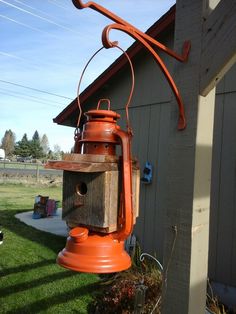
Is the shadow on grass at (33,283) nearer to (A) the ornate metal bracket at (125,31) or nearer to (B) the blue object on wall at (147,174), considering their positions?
(B) the blue object on wall at (147,174)

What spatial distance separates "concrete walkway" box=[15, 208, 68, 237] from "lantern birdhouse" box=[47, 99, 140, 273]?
6.54 m

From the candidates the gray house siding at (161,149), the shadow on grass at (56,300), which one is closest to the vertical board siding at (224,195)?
the gray house siding at (161,149)

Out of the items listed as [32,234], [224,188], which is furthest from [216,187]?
[32,234]

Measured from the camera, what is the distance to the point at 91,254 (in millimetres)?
1649

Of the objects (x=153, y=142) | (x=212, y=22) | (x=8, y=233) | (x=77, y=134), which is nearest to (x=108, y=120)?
(x=77, y=134)

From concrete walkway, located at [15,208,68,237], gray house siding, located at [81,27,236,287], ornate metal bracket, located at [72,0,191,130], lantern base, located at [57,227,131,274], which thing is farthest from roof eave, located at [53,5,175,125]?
lantern base, located at [57,227,131,274]

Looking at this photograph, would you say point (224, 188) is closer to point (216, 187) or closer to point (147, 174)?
point (216, 187)

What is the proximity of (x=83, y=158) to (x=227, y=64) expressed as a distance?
0.74 meters

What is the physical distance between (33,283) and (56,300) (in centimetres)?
59

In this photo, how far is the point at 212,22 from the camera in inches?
70.6

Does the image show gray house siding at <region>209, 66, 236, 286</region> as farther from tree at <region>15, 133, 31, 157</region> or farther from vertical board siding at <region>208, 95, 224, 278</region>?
tree at <region>15, 133, 31, 157</region>

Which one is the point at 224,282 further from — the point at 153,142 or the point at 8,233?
the point at 8,233

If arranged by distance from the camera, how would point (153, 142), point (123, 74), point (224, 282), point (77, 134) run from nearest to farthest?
point (77, 134) → point (224, 282) → point (153, 142) → point (123, 74)

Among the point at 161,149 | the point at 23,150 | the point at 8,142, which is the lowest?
the point at 161,149
